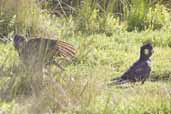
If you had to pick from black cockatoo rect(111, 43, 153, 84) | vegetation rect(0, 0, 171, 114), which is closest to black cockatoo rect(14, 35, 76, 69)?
vegetation rect(0, 0, 171, 114)

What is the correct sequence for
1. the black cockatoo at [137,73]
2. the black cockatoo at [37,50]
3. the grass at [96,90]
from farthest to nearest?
the black cockatoo at [137,73] → the black cockatoo at [37,50] → the grass at [96,90]

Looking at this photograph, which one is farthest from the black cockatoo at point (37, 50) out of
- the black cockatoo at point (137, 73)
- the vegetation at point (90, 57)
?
the black cockatoo at point (137, 73)

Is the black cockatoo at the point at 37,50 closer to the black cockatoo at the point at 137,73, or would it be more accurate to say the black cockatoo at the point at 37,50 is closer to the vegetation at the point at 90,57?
the vegetation at the point at 90,57

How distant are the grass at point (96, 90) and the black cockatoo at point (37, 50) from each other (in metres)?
0.18

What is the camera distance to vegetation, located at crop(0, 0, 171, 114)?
710 centimetres

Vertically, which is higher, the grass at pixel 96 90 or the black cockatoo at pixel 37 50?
the black cockatoo at pixel 37 50

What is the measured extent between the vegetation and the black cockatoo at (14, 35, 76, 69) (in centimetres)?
13

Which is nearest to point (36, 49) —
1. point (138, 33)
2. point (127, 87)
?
point (127, 87)

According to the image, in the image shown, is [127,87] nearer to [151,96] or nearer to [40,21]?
[151,96]

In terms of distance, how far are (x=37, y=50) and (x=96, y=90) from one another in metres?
1.30

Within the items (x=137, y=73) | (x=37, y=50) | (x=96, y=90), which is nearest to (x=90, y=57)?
(x=137, y=73)

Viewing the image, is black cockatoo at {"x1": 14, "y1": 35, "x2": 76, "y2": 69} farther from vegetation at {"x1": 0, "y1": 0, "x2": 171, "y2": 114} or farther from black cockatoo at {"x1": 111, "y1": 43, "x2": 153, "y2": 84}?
black cockatoo at {"x1": 111, "y1": 43, "x2": 153, "y2": 84}

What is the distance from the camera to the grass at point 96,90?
23.0ft

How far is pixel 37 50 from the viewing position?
835 centimetres
